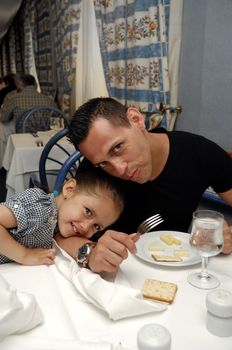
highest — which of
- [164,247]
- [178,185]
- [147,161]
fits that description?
[147,161]

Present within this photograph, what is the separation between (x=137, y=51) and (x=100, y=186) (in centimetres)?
195

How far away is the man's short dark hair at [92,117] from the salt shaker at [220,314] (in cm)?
61

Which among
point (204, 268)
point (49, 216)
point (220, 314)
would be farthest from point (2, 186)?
point (220, 314)

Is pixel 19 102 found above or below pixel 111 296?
above

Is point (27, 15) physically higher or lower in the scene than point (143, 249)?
higher

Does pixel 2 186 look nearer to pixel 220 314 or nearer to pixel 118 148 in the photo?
pixel 118 148

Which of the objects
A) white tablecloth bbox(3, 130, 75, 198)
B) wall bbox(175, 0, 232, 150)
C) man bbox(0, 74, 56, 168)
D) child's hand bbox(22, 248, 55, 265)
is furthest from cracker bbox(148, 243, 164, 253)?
man bbox(0, 74, 56, 168)

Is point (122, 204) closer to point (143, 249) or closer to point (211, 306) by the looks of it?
point (143, 249)

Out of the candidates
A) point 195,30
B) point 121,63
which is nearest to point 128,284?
point 195,30

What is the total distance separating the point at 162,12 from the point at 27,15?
17.1ft

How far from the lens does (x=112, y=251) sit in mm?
820

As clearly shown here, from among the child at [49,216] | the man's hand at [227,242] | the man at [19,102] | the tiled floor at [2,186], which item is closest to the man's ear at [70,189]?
the child at [49,216]

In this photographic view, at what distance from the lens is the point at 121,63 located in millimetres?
2967

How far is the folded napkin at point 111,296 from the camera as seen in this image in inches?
26.7
